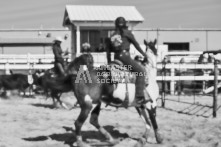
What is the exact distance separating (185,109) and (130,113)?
187cm

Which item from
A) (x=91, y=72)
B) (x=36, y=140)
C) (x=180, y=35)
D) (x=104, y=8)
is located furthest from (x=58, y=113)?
(x=180, y=35)

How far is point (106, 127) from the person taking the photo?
791 centimetres

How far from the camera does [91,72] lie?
239 inches

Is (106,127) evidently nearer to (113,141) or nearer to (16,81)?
(113,141)

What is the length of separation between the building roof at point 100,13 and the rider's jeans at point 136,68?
41.7ft

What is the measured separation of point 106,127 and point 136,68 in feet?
7.28

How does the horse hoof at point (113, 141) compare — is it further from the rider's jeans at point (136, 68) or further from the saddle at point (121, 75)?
the rider's jeans at point (136, 68)

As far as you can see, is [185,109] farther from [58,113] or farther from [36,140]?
[36,140]

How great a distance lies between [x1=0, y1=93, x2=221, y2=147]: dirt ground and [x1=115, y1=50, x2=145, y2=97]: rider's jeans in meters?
0.96

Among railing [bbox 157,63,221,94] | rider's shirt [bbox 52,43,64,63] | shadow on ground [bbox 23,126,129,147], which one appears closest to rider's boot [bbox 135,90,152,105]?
shadow on ground [bbox 23,126,129,147]

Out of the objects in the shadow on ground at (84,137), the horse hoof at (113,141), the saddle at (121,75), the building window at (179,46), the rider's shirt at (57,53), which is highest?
the building window at (179,46)

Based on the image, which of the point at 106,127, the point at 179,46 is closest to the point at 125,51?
the point at 106,127

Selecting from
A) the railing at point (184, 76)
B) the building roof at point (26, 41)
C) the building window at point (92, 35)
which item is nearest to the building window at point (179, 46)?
the building roof at point (26, 41)

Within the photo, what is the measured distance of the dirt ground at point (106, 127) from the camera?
6426mm
